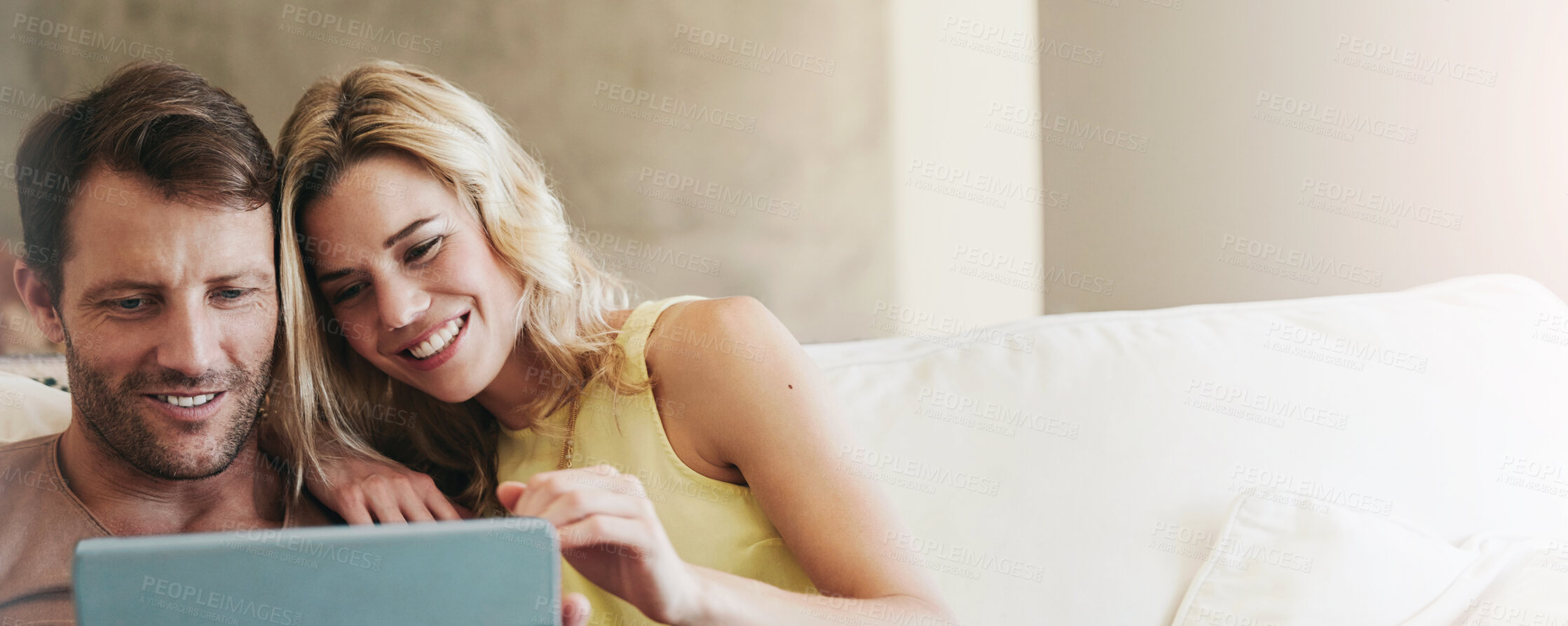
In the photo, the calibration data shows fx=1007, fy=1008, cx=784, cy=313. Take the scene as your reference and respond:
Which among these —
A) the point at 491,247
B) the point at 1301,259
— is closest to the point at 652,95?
the point at 491,247

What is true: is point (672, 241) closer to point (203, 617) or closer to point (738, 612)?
point (738, 612)

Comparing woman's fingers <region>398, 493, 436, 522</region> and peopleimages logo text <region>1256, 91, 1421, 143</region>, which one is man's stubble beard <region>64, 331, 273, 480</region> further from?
peopleimages logo text <region>1256, 91, 1421, 143</region>

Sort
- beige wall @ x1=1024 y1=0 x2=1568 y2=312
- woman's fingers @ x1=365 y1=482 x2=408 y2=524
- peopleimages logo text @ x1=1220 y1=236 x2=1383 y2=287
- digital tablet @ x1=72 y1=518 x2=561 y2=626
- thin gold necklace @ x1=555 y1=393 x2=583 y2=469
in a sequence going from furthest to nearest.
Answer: peopleimages logo text @ x1=1220 y1=236 x2=1383 y2=287 < beige wall @ x1=1024 y1=0 x2=1568 y2=312 < thin gold necklace @ x1=555 y1=393 x2=583 y2=469 < woman's fingers @ x1=365 y1=482 x2=408 y2=524 < digital tablet @ x1=72 y1=518 x2=561 y2=626

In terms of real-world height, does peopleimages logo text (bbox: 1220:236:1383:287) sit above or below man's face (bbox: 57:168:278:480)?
below

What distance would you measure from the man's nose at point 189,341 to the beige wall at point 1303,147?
1181 mm

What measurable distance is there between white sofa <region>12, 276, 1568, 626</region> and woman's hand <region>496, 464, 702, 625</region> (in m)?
0.20

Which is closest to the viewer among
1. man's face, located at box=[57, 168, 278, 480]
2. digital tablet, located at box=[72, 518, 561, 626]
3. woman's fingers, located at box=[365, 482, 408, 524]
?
digital tablet, located at box=[72, 518, 561, 626]

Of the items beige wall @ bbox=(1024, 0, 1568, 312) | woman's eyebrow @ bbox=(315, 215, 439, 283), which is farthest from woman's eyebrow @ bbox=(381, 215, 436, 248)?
beige wall @ bbox=(1024, 0, 1568, 312)

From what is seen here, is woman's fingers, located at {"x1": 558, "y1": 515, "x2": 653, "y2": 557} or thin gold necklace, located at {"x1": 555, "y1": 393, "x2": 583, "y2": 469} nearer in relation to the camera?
woman's fingers, located at {"x1": 558, "y1": 515, "x2": 653, "y2": 557}

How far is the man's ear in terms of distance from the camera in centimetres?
81

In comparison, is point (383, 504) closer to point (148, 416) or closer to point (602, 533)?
point (148, 416)

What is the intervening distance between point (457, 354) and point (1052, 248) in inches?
39.6

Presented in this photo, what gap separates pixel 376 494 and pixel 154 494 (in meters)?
0.17

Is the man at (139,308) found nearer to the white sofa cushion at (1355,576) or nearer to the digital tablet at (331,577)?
the digital tablet at (331,577)
